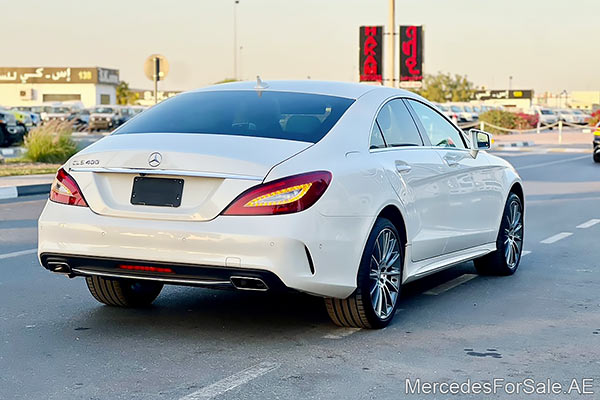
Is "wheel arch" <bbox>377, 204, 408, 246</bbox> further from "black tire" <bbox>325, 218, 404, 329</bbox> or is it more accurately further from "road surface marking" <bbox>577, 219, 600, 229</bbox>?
"road surface marking" <bbox>577, 219, 600, 229</bbox>

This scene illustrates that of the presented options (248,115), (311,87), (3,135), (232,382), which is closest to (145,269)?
(232,382)

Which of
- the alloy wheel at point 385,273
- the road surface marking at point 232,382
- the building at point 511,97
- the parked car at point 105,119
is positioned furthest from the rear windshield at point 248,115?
the building at point 511,97

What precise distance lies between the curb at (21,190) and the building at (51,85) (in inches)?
2940

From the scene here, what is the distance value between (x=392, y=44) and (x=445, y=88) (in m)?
65.9

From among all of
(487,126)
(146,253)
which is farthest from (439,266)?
(487,126)

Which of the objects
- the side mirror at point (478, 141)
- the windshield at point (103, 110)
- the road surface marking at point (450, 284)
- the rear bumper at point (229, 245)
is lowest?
the road surface marking at point (450, 284)

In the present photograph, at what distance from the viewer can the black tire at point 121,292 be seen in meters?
6.66

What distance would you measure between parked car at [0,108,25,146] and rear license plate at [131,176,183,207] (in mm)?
22975

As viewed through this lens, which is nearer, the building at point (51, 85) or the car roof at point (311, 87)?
the car roof at point (311, 87)

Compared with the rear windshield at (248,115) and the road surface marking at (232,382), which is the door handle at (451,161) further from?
the road surface marking at (232,382)

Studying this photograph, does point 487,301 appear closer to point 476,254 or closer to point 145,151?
point 476,254

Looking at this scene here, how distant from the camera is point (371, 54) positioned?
29.0 meters

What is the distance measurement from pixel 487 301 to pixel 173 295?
227 centimetres

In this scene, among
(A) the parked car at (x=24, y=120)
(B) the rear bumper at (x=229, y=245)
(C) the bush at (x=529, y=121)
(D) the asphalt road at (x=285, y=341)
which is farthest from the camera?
(C) the bush at (x=529, y=121)
